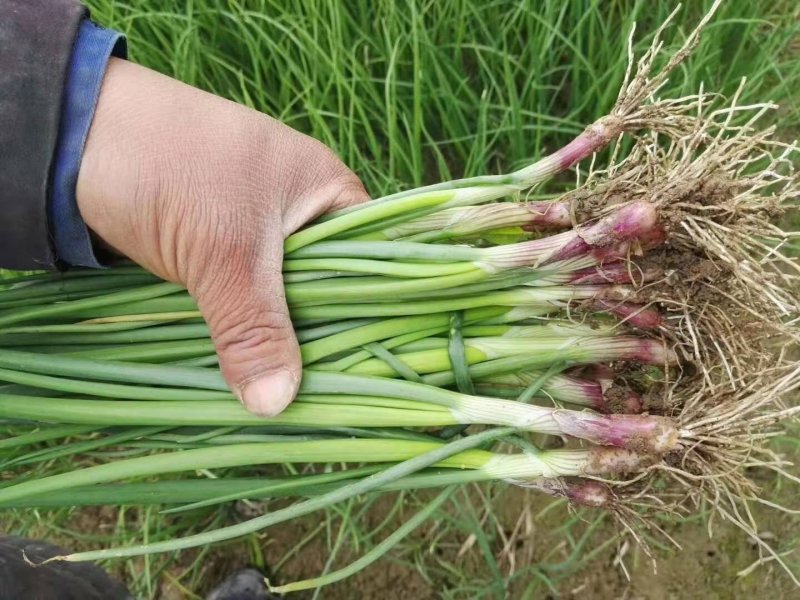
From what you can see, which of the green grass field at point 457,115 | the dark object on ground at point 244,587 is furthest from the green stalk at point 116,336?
the dark object on ground at point 244,587

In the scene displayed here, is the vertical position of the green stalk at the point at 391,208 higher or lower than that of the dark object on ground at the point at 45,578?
higher

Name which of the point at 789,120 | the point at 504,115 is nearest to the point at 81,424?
the point at 504,115

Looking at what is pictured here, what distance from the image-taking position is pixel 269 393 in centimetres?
94

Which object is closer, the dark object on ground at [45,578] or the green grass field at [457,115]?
the dark object on ground at [45,578]

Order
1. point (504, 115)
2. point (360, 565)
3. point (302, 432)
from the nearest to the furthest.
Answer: point (360, 565)
point (302, 432)
point (504, 115)

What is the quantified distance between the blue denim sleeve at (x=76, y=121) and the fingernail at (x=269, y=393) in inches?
14.1

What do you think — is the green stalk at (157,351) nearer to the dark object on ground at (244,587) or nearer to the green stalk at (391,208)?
the green stalk at (391,208)

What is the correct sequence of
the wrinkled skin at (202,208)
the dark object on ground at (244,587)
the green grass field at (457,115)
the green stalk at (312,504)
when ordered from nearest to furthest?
1. the green stalk at (312,504)
2. the wrinkled skin at (202,208)
3. the green grass field at (457,115)
4. the dark object on ground at (244,587)

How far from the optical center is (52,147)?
92 centimetres

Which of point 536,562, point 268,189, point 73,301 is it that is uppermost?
point 268,189

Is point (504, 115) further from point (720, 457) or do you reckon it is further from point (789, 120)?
point (720, 457)

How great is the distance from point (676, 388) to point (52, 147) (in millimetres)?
1011

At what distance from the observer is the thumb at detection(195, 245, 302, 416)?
95 centimetres

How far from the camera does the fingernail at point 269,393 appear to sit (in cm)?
94
